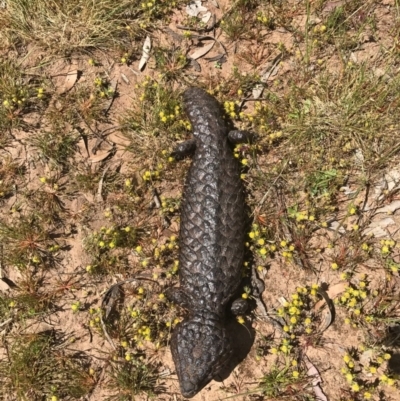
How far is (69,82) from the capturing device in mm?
5891

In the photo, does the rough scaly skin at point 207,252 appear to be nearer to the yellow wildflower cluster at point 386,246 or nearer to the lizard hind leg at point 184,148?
the lizard hind leg at point 184,148

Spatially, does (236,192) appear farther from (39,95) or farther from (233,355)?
(39,95)

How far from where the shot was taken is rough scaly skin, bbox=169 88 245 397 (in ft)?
14.5

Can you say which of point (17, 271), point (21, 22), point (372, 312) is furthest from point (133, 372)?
point (21, 22)

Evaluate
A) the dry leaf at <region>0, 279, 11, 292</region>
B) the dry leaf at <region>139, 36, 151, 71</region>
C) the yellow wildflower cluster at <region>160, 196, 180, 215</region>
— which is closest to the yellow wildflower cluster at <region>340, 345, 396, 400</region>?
the yellow wildflower cluster at <region>160, 196, 180, 215</region>

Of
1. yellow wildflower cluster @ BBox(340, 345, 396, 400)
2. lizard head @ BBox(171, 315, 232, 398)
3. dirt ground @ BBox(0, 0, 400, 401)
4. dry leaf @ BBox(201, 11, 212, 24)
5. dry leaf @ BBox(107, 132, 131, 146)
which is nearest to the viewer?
lizard head @ BBox(171, 315, 232, 398)

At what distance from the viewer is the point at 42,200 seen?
5.50 meters

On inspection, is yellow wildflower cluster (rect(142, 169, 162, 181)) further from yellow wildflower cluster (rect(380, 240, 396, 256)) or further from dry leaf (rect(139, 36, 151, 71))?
yellow wildflower cluster (rect(380, 240, 396, 256))

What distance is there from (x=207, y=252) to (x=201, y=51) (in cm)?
282

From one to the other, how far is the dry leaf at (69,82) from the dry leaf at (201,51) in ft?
5.06

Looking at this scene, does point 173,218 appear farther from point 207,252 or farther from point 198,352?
point 198,352

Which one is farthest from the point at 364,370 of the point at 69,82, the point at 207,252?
the point at 69,82

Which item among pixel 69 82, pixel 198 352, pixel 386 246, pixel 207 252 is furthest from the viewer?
pixel 69 82

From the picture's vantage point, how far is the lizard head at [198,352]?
14.3 feet
